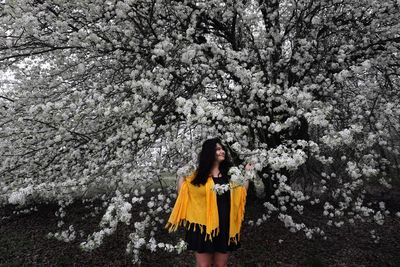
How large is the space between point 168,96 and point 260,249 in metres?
3.44

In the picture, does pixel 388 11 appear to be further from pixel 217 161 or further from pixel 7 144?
pixel 7 144

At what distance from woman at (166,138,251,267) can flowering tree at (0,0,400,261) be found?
202 millimetres

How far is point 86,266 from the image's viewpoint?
6.94 meters

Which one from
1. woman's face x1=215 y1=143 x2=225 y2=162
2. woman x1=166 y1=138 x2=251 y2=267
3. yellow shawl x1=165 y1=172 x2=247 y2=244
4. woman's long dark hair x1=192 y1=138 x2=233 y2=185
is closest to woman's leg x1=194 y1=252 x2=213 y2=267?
woman x1=166 y1=138 x2=251 y2=267

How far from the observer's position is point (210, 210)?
359 cm

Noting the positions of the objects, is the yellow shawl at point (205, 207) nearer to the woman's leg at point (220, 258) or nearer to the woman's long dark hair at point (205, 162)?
the woman's long dark hair at point (205, 162)

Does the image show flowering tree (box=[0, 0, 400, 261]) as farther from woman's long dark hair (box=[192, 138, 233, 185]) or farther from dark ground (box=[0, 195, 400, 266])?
dark ground (box=[0, 195, 400, 266])

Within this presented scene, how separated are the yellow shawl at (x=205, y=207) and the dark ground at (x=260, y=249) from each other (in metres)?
3.07

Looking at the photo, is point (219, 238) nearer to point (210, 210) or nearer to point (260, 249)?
point (210, 210)

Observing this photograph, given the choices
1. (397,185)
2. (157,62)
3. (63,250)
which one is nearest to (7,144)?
(157,62)

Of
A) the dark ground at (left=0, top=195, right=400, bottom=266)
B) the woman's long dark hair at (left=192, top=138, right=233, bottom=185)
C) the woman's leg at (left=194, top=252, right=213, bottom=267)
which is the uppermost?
the woman's long dark hair at (left=192, top=138, right=233, bottom=185)

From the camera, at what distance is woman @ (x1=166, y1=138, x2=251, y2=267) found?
362 centimetres

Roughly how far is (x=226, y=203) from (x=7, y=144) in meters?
3.52

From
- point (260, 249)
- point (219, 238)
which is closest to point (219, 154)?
point (219, 238)
